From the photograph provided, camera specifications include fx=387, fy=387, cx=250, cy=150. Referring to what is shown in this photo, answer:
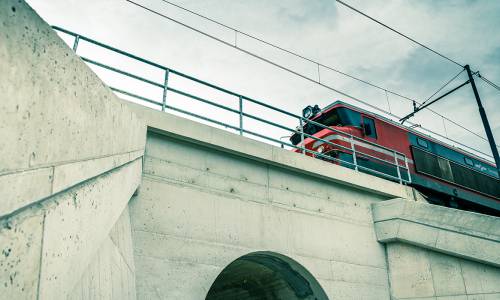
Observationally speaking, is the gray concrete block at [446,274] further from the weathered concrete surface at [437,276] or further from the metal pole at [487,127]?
the metal pole at [487,127]

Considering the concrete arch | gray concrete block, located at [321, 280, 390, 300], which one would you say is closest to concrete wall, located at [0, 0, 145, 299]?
the concrete arch

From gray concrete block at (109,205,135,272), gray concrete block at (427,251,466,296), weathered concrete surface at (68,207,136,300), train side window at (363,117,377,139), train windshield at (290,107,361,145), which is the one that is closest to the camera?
weathered concrete surface at (68,207,136,300)

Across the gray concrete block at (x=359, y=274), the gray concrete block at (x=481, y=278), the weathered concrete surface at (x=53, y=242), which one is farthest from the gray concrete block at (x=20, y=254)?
the gray concrete block at (x=481, y=278)

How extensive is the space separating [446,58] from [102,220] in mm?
13360

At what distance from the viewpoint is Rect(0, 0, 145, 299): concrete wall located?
4.11ft

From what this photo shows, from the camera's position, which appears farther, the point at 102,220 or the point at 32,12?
the point at 102,220

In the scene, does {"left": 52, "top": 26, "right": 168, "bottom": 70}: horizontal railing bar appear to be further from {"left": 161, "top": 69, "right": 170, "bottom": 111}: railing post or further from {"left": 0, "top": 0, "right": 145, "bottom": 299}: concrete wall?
{"left": 0, "top": 0, "right": 145, "bottom": 299}: concrete wall

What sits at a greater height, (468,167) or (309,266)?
(468,167)

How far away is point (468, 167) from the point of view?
42.4ft

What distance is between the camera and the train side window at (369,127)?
1044cm

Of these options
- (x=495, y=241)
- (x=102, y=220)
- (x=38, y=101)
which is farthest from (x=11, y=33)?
(x=495, y=241)

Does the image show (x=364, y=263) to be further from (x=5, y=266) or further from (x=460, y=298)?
(x=5, y=266)

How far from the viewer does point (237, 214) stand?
604cm

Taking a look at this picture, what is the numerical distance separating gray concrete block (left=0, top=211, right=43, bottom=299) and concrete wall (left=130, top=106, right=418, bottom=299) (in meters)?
3.51
